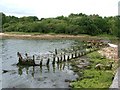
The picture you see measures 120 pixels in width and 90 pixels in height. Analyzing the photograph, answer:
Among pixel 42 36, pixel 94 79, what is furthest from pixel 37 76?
pixel 42 36

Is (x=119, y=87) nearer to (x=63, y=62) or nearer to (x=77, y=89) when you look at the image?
(x=77, y=89)

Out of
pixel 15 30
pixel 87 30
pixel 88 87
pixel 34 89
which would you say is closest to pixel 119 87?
pixel 88 87

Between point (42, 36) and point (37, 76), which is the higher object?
point (37, 76)

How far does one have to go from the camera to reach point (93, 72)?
167ft

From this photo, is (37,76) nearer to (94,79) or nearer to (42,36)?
(94,79)

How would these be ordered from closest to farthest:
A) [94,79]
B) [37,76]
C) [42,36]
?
[94,79], [37,76], [42,36]

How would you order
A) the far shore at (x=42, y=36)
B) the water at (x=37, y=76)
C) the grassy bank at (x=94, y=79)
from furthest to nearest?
the far shore at (x=42, y=36) → the water at (x=37, y=76) → the grassy bank at (x=94, y=79)

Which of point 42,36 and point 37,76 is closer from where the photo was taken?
point 37,76

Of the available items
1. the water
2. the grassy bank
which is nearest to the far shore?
the water

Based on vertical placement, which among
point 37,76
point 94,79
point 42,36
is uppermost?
point 94,79

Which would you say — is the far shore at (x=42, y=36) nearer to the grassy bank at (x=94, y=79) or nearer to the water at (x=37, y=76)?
the water at (x=37, y=76)

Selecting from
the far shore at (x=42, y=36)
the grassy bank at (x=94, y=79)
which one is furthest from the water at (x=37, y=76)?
the far shore at (x=42, y=36)

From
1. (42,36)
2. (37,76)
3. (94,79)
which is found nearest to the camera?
(94,79)

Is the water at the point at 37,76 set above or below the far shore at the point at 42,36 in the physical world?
above
